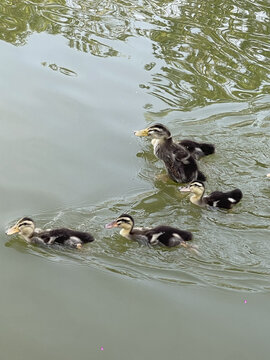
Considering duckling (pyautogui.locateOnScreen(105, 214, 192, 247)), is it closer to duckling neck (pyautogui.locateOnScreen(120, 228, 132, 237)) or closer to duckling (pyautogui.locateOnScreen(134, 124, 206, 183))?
duckling neck (pyautogui.locateOnScreen(120, 228, 132, 237))

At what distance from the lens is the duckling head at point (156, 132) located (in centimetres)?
559

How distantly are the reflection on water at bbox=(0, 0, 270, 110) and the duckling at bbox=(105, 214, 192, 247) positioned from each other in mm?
2448

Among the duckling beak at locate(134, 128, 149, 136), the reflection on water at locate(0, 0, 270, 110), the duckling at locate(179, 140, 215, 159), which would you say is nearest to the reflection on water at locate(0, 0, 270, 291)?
the reflection on water at locate(0, 0, 270, 110)

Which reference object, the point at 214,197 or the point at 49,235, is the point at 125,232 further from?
the point at 214,197

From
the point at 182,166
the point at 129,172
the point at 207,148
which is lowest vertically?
the point at 129,172

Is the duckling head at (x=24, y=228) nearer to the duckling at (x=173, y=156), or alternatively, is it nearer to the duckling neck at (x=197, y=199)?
the duckling neck at (x=197, y=199)

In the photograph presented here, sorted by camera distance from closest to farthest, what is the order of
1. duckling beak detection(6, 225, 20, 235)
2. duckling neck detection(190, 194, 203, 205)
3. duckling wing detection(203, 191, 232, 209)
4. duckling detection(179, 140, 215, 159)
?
duckling beak detection(6, 225, 20, 235), duckling wing detection(203, 191, 232, 209), duckling neck detection(190, 194, 203, 205), duckling detection(179, 140, 215, 159)

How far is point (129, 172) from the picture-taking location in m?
5.41

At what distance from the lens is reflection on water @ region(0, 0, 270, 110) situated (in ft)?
23.1

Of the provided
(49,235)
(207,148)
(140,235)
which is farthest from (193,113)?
(49,235)

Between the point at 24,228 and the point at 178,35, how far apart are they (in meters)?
4.68

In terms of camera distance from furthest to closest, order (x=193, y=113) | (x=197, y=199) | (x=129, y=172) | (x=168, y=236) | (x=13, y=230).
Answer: (x=193, y=113) → (x=129, y=172) → (x=197, y=199) → (x=168, y=236) → (x=13, y=230)

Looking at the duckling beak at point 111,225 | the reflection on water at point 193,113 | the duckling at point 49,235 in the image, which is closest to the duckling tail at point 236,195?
the reflection on water at point 193,113

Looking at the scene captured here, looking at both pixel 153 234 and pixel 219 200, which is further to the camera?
pixel 219 200
